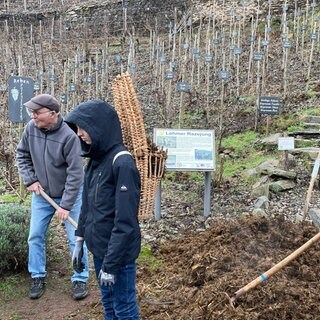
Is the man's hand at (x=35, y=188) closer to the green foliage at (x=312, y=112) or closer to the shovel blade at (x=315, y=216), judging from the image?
the shovel blade at (x=315, y=216)

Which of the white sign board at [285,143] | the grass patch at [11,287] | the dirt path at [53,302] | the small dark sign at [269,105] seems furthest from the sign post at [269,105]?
the grass patch at [11,287]

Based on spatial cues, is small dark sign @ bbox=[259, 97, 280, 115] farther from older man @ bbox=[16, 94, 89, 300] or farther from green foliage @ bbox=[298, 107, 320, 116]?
older man @ bbox=[16, 94, 89, 300]

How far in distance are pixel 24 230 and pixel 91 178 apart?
192cm

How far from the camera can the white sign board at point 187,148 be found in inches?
236

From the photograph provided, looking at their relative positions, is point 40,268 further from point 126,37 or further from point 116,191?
point 126,37

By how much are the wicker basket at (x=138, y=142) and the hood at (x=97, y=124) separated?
165 centimetres

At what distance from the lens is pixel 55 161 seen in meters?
4.01

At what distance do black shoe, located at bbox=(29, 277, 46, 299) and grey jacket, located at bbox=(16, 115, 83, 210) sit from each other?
2.52ft

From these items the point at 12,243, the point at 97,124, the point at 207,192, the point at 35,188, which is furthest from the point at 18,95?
the point at 97,124

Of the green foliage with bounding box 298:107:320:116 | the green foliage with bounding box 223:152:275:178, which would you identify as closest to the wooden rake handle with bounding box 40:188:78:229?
the green foliage with bounding box 223:152:275:178

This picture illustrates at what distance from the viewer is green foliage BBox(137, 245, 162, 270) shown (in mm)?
4831

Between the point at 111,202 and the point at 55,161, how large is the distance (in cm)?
141

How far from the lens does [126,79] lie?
4461mm

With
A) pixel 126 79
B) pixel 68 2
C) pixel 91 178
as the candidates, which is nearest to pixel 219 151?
pixel 126 79
